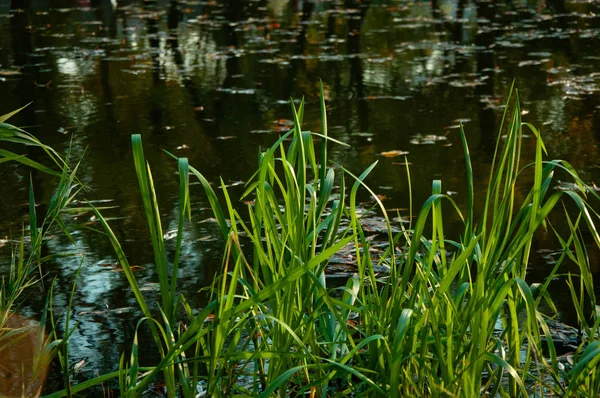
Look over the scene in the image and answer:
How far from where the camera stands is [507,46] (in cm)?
1123

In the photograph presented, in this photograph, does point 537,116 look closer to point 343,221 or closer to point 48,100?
point 343,221

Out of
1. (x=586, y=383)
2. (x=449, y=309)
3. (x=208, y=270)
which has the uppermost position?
(x=449, y=309)

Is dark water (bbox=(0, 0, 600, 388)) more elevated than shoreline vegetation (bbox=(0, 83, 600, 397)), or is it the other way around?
shoreline vegetation (bbox=(0, 83, 600, 397))

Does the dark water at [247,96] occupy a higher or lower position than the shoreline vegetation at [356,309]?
lower

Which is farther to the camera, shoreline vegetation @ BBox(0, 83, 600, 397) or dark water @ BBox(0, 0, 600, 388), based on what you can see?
dark water @ BBox(0, 0, 600, 388)

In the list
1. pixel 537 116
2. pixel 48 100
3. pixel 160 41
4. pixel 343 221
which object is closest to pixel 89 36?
pixel 160 41

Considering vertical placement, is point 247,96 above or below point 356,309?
below

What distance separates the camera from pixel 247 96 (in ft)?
28.4

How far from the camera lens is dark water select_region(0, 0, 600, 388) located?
4.88m

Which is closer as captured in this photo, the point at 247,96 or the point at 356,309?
the point at 356,309

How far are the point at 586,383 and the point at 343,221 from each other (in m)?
2.64

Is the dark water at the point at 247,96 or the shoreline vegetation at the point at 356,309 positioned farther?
the dark water at the point at 247,96

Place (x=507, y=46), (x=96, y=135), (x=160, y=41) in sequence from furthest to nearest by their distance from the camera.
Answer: (x=160, y=41), (x=507, y=46), (x=96, y=135)

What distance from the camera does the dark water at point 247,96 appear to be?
16.0 feet
